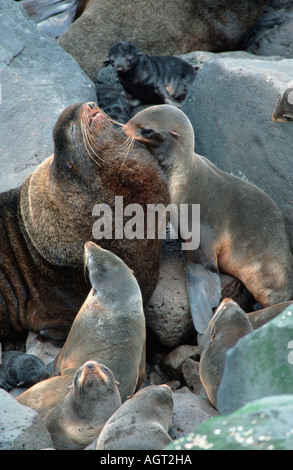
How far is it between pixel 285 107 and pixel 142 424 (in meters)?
2.91

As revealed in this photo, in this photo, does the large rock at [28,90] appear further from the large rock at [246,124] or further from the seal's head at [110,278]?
the seal's head at [110,278]

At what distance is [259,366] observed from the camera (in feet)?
9.23

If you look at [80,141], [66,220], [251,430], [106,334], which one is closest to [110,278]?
[106,334]

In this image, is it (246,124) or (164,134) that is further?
(246,124)

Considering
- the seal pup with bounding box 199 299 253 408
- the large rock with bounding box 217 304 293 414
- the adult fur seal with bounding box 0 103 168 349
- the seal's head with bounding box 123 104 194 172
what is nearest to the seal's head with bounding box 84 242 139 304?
the adult fur seal with bounding box 0 103 168 349

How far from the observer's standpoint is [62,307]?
18.1ft

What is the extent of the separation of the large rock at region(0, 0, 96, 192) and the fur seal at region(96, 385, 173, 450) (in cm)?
251

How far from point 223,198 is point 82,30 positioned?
11.9 feet

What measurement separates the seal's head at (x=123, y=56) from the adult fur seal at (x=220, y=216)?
242 centimetres

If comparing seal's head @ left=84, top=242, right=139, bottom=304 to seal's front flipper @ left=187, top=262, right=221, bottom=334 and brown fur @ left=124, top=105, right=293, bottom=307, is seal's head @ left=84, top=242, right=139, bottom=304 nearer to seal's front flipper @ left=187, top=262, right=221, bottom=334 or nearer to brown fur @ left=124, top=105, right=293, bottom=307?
seal's front flipper @ left=187, top=262, right=221, bottom=334

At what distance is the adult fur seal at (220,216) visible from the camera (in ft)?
18.3

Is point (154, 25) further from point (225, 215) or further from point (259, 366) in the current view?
point (259, 366)
